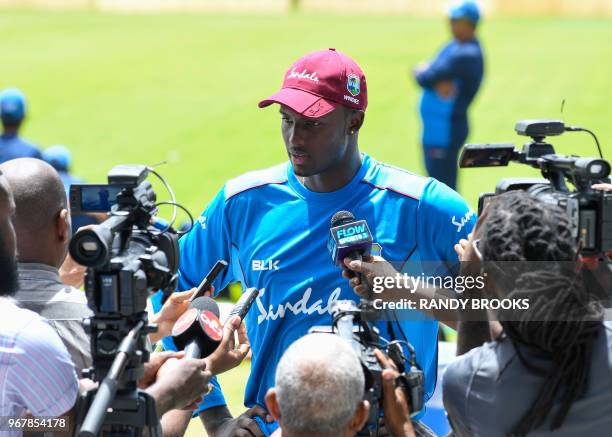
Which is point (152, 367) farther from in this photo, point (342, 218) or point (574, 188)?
point (574, 188)

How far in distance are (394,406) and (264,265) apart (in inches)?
44.2

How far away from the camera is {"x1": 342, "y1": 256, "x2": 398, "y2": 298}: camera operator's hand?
12.7 ft

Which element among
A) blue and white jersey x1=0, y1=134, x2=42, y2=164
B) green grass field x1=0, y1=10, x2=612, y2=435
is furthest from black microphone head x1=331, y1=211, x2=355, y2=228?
green grass field x1=0, y1=10, x2=612, y2=435

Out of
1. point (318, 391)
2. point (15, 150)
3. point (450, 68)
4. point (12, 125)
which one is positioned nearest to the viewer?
point (318, 391)

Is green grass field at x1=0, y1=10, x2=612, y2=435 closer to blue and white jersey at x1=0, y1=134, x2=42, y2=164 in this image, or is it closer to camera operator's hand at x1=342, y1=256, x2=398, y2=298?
blue and white jersey at x1=0, y1=134, x2=42, y2=164

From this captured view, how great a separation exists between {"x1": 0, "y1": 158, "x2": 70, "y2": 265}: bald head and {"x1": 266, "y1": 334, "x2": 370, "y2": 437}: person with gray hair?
1.32 meters

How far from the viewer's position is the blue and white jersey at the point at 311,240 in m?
4.28

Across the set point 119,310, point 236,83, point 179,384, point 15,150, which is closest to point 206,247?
point 179,384

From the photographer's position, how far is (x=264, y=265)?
4.37m

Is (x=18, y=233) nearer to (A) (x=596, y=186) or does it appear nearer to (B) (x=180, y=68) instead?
(A) (x=596, y=186)

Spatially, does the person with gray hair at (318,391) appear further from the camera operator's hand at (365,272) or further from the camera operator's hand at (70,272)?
the camera operator's hand at (70,272)

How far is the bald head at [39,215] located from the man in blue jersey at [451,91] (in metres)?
7.99

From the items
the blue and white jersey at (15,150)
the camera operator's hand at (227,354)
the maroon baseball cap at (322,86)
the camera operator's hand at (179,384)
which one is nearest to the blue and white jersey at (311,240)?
the maroon baseball cap at (322,86)

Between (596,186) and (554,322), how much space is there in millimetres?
803
